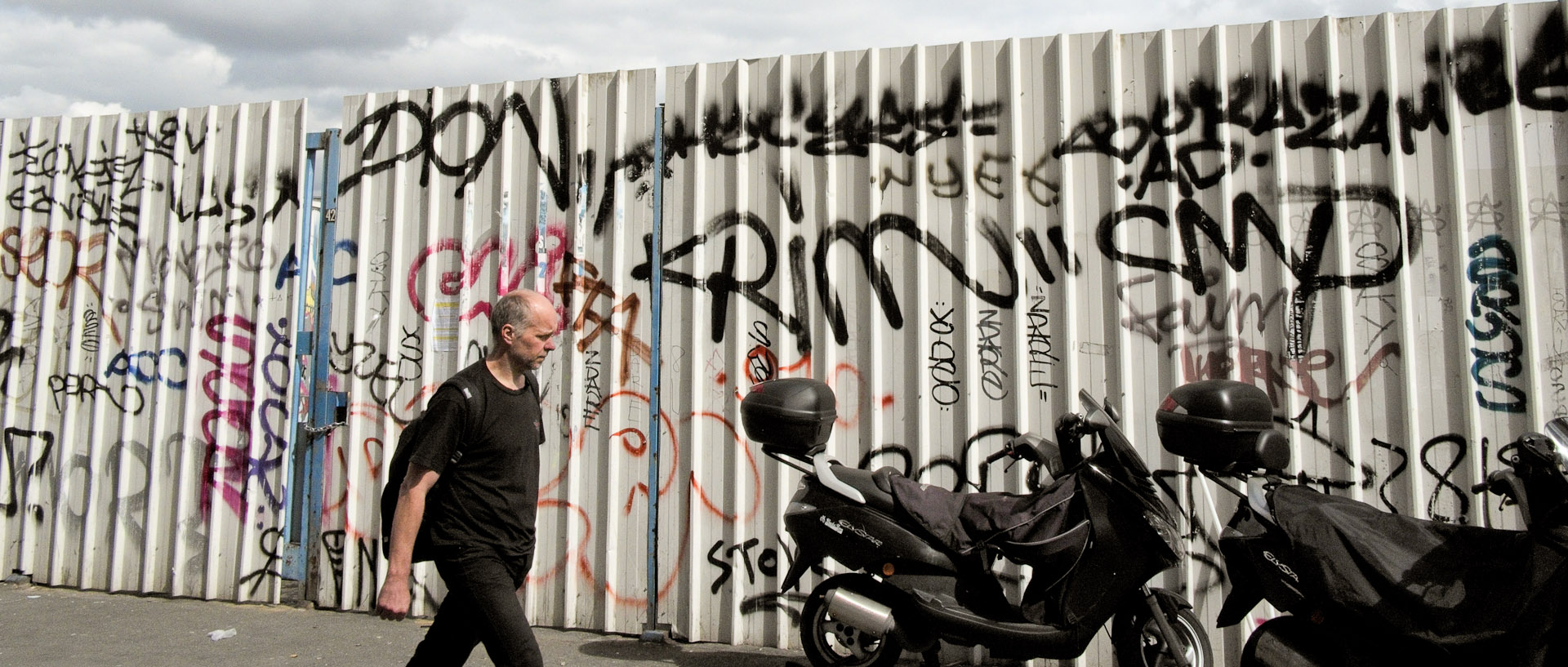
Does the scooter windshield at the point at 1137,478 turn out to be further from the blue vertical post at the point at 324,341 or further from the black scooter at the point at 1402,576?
the blue vertical post at the point at 324,341

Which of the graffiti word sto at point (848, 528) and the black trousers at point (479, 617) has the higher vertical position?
the graffiti word sto at point (848, 528)

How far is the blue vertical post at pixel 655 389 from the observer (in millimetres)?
5434

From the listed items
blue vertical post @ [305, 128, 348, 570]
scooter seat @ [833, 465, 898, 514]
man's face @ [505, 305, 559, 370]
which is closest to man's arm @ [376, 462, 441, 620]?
man's face @ [505, 305, 559, 370]

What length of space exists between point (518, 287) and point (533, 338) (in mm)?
2246

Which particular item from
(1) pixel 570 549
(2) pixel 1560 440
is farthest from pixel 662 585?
(2) pixel 1560 440

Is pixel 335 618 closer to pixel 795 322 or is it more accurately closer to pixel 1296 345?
pixel 795 322

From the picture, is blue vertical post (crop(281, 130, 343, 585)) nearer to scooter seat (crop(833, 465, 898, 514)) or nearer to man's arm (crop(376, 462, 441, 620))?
man's arm (crop(376, 462, 441, 620))

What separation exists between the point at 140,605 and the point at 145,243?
2.15 metres

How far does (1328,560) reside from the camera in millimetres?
3201

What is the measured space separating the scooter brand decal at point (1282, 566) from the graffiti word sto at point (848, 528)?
1383mm

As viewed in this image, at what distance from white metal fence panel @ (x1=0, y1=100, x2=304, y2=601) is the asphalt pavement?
0.95ft

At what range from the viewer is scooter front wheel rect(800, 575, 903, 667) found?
13.5ft

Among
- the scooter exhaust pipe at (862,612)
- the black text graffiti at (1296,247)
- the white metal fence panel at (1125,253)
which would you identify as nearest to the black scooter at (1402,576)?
the white metal fence panel at (1125,253)

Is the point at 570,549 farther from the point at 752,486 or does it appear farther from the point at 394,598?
the point at 394,598
